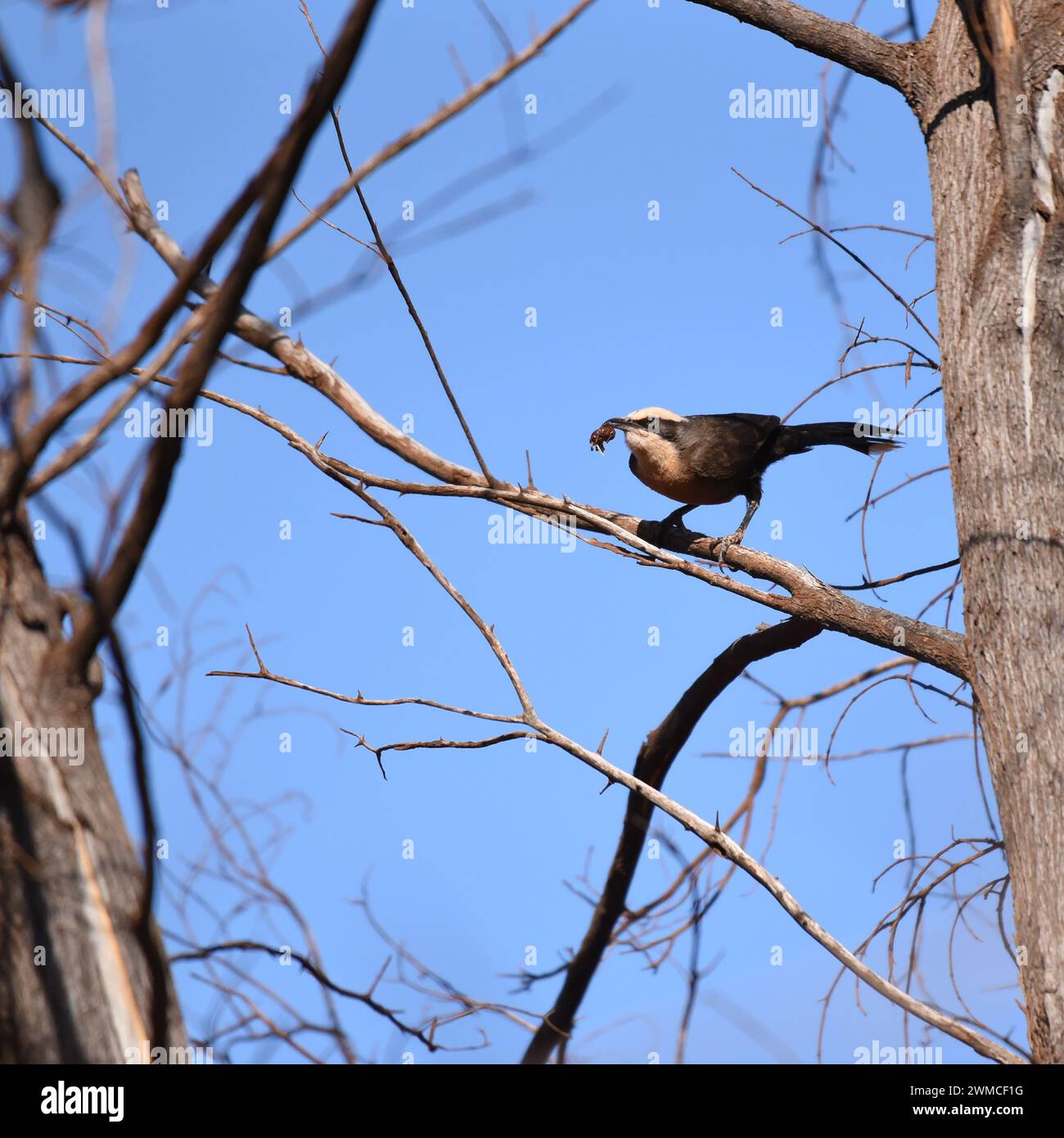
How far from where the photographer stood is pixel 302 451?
3.45 meters

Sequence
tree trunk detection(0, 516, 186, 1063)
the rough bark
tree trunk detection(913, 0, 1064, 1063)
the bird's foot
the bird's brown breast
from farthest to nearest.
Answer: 1. the bird's brown breast
2. the rough bark
3. the bird's foot
4. tree trunk detection(913, 0, 1064, 1063)
5. tree trunk detection(0, 516, 186, 1063)

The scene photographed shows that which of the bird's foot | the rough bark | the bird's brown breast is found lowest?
the rough bark

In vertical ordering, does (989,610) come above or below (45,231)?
below

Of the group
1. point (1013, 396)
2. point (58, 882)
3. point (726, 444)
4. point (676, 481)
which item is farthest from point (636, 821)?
point (58, 882)

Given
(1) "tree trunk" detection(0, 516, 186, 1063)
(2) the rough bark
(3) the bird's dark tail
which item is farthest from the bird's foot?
(1) "tree trunk" detection(0, 516, 186, 1063)

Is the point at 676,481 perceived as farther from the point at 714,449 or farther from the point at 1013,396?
the point at 1013,396

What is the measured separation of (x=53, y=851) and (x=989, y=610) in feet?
7.54

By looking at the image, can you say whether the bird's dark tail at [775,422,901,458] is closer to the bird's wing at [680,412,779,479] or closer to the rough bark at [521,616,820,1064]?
the bird's wing at [680,412,779,479]

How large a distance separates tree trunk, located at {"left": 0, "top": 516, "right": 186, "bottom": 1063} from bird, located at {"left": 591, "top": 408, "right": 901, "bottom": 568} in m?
3.33

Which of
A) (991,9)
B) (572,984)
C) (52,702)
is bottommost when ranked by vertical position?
(572,984)

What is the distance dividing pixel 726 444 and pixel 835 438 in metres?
0.45

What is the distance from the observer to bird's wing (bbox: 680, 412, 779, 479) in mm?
4898
